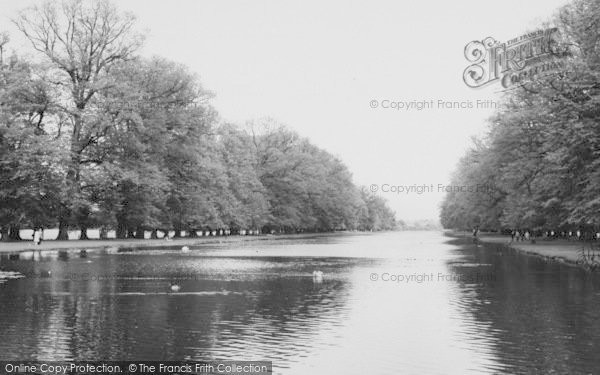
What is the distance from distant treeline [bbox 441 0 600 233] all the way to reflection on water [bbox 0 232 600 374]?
7.99 meters

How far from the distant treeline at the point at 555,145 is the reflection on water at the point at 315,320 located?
7994mm

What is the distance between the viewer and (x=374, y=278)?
32156 millimetres

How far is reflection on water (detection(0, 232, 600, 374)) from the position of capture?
1333 centimetres

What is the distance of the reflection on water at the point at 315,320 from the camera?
525 inches

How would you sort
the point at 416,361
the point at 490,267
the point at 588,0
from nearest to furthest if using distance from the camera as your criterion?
the point at 416,361 < the point at 490,267 < the point at 588,0

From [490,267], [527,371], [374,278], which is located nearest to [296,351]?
[527,371]

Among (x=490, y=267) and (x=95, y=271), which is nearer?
(x=95, y=271)

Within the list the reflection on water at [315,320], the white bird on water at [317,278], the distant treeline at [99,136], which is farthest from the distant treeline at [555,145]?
the distant treeline at [99,136]

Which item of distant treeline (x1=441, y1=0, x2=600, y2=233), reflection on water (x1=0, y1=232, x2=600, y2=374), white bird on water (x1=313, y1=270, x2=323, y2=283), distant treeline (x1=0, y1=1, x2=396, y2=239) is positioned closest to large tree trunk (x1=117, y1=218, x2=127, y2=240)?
distant treeline (x1=0, y1=1, x2=396, y2=239)

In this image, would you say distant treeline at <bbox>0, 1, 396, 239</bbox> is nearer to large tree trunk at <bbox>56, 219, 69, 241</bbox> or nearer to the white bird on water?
large tree trunk at <bbox>56, 219, 69, 241</bbox>

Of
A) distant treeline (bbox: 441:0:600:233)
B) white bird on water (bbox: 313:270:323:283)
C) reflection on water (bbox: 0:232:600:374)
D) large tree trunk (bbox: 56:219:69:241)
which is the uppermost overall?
distant treeline (bbox: 441:0:600:233)

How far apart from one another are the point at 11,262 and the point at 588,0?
3703cm

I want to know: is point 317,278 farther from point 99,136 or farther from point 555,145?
point 99,136

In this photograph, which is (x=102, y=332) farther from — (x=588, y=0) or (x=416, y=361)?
(x=588, y=0)
